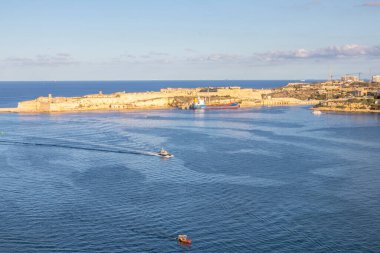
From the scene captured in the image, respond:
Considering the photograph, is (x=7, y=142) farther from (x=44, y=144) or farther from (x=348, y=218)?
(x=348, y=218)

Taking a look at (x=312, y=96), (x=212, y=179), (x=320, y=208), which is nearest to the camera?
(x=320, y=208)

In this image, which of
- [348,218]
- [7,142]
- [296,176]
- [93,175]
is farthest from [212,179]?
[7,142]

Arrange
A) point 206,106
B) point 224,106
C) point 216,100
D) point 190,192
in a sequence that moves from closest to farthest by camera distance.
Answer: point 190,192 < point 206,106 < point 224,106 < point 216,100

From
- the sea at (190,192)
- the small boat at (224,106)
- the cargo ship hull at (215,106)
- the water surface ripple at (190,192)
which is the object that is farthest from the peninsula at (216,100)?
the sea at (190,192)

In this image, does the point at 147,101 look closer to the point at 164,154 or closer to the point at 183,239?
the point at 164,154

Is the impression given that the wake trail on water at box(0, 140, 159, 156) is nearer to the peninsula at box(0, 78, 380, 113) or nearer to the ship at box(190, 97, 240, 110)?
the peninsula at box(0, 78, 380, 113)

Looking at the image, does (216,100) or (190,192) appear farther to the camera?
(216,100)

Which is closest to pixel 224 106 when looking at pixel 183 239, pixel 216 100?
pixel 216 100
